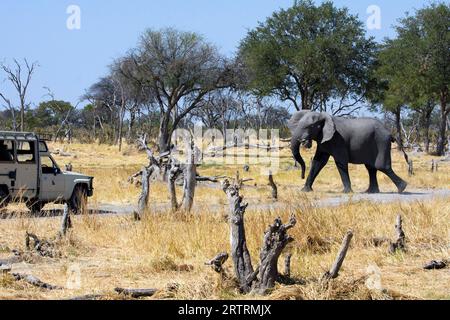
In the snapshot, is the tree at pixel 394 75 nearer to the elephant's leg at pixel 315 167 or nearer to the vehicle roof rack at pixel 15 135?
the elephant's leg at pixel 315 167

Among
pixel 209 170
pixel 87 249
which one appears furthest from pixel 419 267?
pixel 209 170

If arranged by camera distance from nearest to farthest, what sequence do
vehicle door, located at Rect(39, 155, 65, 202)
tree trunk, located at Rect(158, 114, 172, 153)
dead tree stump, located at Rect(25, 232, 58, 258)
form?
dead tree stump, located at Rect(25, 232, 58, 258) < vehicle door, located at Rect(39, 155, 65, 202) < tree trunk, located at Rect(158, 114, 172, 153)

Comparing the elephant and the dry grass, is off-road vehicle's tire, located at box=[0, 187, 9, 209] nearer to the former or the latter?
the dry grass

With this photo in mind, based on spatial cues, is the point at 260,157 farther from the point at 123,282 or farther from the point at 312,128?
the point at 123,282

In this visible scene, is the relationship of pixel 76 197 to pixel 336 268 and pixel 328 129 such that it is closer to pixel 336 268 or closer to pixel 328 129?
pixel 328 129

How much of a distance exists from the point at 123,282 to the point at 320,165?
584 inches

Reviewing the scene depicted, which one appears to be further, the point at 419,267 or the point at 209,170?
the point at 209,170

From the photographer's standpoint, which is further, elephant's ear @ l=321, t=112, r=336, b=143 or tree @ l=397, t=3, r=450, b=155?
tree @ l=397, t=3, r=450, b=155

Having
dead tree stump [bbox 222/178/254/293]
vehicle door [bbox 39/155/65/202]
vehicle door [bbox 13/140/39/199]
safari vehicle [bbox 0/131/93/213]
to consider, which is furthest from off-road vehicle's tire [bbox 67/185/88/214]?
dead tree stump [bbox 222/178/254/293]

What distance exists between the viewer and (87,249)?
1135 centimetres

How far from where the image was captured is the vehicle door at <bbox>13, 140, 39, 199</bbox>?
1659 cm

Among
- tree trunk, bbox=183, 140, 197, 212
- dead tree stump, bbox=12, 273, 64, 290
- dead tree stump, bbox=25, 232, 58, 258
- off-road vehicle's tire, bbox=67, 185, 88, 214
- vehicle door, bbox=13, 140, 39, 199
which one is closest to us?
dead tree stump, bbox=12, 273, 64, 290

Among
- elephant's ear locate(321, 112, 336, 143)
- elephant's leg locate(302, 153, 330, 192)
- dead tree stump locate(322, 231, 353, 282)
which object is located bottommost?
dead tree stump locate(322, 231, 353, 282)

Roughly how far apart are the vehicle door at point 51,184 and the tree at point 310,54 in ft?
81.4
